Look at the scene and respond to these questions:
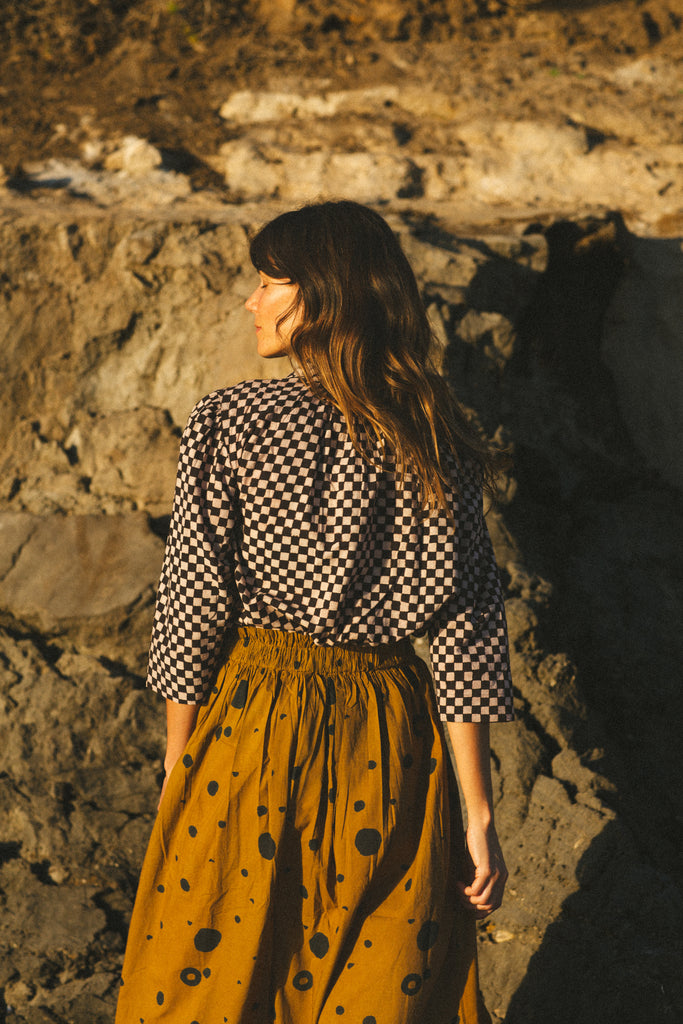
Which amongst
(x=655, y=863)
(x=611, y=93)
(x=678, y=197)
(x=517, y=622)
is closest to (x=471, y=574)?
(x=517, y=622)

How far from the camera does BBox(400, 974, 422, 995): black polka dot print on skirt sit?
1394 mm

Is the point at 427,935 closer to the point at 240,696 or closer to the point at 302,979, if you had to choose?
the point at 302,979

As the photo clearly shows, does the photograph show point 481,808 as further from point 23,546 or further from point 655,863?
point 23,546

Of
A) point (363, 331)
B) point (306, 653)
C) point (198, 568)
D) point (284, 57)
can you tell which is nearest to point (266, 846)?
point (306, 653)

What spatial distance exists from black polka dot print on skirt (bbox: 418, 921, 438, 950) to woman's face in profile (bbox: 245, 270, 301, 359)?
101cm

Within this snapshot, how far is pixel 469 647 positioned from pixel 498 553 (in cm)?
143

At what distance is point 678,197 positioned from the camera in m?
4.34

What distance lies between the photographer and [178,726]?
1499mm

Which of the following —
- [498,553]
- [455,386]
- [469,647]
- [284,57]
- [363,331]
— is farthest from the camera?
[284,57]

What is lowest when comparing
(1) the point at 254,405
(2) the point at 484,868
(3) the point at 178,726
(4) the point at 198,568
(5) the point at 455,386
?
(2) the point at 484,868

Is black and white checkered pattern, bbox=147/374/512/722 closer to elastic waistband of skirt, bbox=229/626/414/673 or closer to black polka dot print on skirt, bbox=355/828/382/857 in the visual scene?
elastic waistband of skirt, bbox=229/626/414/673

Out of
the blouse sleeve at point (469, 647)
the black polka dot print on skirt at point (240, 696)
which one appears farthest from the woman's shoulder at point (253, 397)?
the black polka dot print on skirt at point (240, 696)

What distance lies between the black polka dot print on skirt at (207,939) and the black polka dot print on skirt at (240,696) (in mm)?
378

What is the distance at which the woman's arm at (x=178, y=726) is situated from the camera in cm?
149
